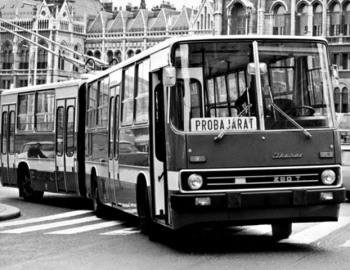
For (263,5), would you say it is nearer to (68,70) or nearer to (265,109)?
(68,70)

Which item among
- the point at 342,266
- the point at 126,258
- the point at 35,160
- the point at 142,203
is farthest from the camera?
the point at 35,160

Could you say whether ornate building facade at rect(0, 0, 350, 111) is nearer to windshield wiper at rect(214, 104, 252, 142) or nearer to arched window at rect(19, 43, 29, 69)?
arched window at rect(19, 43, 29, 69)

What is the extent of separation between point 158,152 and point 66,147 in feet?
27.2

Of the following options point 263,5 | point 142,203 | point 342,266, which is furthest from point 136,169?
point 263,5

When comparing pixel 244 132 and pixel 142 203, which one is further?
pixel 142 203

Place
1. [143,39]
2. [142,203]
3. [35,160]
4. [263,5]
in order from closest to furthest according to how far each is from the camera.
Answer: [142,203], [35,160], [263,5], [143,39]

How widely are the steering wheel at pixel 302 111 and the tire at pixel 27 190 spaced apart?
12068 millimetres

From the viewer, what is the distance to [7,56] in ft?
421

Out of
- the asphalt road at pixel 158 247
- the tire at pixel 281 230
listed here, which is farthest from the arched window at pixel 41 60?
the tire at pixel 281 230

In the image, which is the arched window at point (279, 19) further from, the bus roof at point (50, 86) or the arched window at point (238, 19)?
the bus roof at point (50, 86)

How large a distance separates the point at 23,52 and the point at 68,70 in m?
6.48

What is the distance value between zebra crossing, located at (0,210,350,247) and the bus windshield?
6.63 ft

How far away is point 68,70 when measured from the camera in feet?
408

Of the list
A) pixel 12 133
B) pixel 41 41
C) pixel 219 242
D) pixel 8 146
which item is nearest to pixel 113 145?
pixel 219 242
